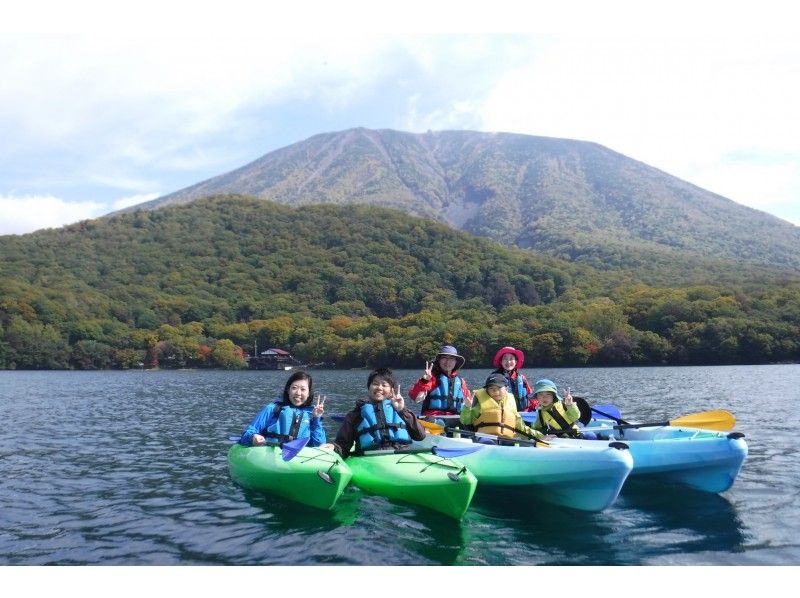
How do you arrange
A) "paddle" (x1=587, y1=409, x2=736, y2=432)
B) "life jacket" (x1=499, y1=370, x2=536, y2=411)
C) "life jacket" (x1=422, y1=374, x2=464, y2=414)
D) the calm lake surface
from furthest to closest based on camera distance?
"life jacket" (x1=499, y1=370, x2=536, y2=411) < "life jacket" (x1=422, y1=374, x2=464, y2=414) < "paddle" (x1=587, y1=409, x2=736, y2=432) < the calm lake surface

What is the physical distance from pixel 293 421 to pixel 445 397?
399 centimetres

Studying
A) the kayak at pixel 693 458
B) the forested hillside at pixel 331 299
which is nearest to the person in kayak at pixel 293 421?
the kayak at pixel 693 458

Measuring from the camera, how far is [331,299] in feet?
360

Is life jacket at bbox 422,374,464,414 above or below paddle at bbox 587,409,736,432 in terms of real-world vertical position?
above

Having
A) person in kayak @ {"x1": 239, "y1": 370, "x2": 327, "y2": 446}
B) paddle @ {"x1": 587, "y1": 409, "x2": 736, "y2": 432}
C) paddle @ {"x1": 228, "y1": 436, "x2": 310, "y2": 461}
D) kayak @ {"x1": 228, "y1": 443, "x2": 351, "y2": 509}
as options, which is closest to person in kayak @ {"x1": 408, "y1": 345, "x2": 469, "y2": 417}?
paddle @ {"x1": 587, "y1": 409, "x2": 736, "y2": 432}

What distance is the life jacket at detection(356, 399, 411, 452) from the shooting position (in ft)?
32.2

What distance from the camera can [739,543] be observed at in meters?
7.53

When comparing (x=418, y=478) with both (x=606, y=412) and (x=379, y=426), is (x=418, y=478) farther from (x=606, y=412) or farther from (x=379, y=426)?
(x=606, y=412)

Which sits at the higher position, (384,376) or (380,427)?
(384,376)

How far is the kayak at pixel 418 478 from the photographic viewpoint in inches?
319

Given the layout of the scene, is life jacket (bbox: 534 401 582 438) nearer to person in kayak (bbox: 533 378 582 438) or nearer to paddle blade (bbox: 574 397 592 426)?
person in kayak (bbox: 533 378 582 438)

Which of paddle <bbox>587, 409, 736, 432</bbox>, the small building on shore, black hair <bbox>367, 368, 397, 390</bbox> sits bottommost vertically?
the small building on shore

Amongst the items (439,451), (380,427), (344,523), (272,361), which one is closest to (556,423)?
(439,451)

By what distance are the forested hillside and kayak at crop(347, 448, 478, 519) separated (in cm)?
6138
